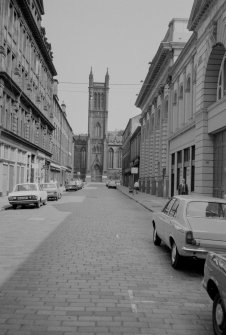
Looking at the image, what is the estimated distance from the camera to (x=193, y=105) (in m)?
26.4

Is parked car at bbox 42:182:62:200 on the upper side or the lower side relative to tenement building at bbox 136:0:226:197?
lower

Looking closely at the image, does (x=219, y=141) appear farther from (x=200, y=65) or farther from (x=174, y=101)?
(x=174, y=101)

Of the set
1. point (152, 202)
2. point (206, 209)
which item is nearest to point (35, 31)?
point (152, 202)

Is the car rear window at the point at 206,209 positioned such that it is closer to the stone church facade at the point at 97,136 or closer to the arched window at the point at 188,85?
the arched window at the point at 188,85

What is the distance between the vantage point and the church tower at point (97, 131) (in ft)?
434

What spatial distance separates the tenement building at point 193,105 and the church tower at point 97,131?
285 feet

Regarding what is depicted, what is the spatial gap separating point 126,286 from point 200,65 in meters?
18.8

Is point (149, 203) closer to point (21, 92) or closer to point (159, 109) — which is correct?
point (21, 92)

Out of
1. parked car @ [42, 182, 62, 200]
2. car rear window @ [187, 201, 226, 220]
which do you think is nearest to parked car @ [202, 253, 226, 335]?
car rear window @ [187, 201, 226, 220]

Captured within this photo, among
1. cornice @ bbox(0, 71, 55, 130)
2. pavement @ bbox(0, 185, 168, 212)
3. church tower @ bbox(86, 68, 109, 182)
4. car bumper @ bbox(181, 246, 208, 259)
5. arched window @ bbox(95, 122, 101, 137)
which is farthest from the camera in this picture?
arched window @ bbox(95, 122, 101, 137)

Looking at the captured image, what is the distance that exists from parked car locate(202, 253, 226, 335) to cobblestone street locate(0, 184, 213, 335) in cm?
30

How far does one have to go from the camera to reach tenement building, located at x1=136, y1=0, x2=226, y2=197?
66.8 ft

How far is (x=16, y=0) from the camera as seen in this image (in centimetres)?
3384

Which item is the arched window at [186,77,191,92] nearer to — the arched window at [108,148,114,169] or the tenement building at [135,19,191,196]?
the tenement building at [135,19,191,196]
